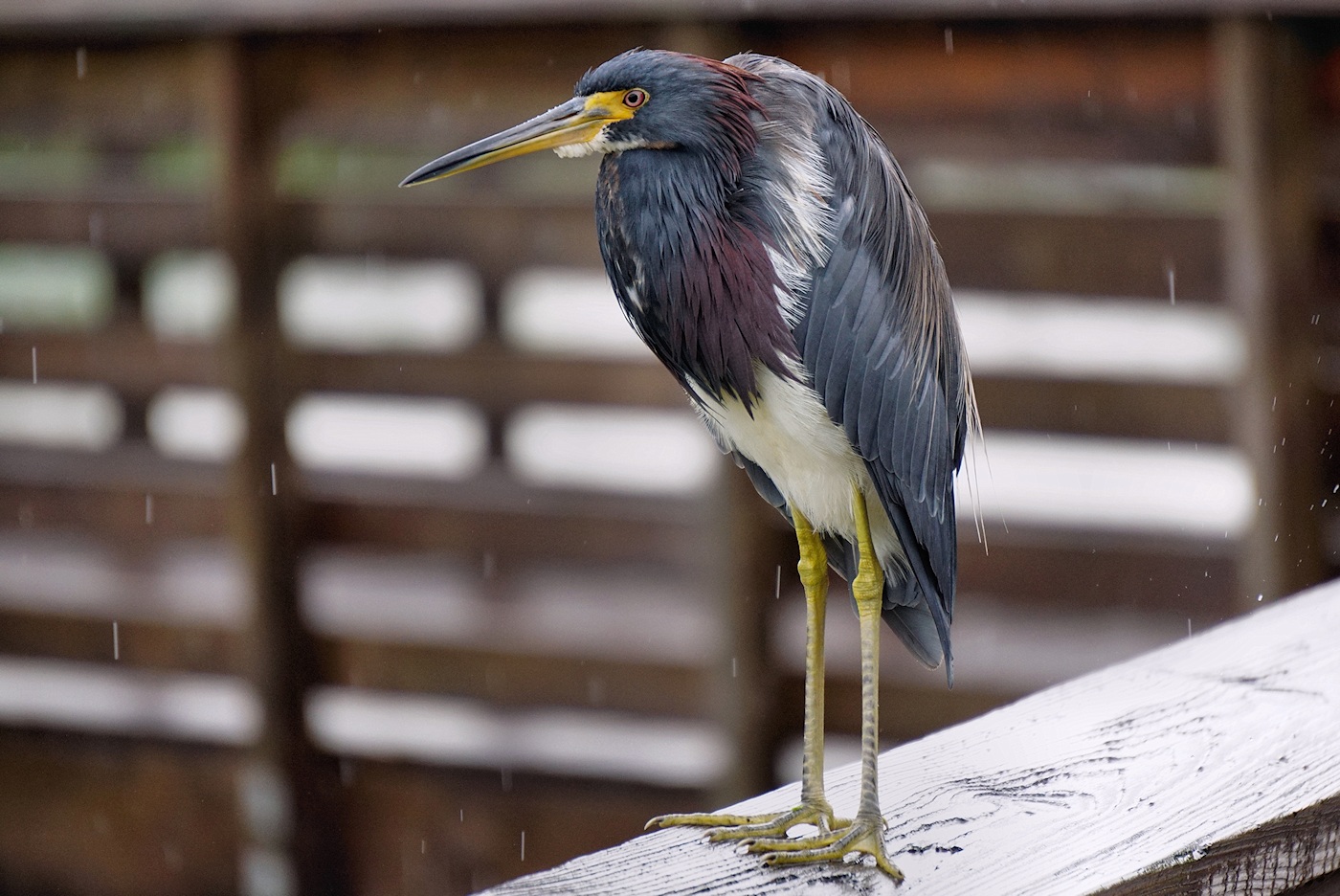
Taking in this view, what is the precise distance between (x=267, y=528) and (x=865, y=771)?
294 cm

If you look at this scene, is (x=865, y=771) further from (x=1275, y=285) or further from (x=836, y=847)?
(x=1275, y=285)

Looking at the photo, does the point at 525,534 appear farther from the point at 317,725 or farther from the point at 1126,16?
the point at 1126,16

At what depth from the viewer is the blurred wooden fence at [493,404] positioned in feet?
10.8

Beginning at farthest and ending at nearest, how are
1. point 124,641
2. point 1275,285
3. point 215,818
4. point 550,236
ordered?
point 124,641 < point 215,818 < point 550,236 < point 1275,285

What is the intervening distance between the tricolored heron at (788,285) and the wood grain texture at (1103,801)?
2.4 inches

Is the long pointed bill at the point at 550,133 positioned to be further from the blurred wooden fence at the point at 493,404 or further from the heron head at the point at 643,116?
the blurred wooden fence at the point at 493,404

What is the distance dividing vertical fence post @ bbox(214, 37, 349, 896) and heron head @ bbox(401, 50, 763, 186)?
2768mm

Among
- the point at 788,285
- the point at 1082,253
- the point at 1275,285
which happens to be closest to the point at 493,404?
the point at 1082,253

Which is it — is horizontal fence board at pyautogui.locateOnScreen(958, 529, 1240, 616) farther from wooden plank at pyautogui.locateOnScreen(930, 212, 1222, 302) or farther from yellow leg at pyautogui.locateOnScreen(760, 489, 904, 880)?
yellow leg at pyautogui.locateOnScreen(760, 489, 904, 880)

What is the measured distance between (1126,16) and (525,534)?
2.07 meters

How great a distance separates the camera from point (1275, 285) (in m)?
3.21

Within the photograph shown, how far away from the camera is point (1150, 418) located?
11.7 feet

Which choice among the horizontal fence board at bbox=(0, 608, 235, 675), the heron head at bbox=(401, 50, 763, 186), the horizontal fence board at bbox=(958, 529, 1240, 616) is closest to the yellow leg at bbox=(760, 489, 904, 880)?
the heron head at bbox=(401, 50, 763, 186)

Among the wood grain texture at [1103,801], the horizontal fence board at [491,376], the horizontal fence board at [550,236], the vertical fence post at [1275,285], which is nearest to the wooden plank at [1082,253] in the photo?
the horizontal fence board at [550,236]
